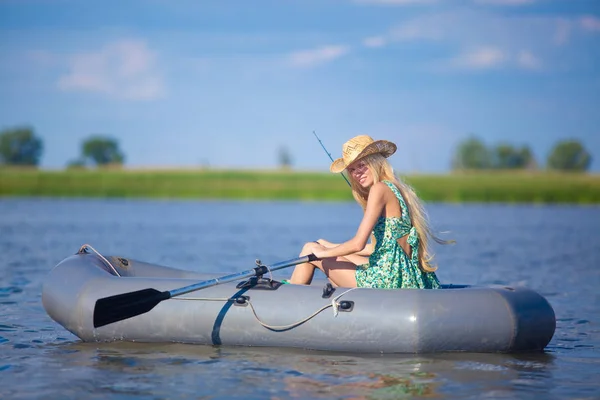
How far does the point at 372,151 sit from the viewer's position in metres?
6.92

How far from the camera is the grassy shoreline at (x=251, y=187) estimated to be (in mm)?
41500

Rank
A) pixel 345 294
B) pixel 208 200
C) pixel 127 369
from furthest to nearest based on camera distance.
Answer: pixel 208 200 → pixel 345 294 → pixel 127 369

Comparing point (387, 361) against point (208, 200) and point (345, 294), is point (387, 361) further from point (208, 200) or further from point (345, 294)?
point (208, 200)

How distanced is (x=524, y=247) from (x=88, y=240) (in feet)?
29.3

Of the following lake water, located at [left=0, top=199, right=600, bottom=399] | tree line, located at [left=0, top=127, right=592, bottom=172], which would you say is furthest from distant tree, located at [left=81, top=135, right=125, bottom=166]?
lake water, located at [left=0, top=199, right=600, bottom=399]

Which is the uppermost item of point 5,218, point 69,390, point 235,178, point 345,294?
point 235,178

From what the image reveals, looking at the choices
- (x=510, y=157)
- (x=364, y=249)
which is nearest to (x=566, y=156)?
(x=510, y=157)

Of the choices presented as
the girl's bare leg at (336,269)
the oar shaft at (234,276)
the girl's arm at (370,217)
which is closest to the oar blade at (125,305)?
the oar shaft at (234,276)

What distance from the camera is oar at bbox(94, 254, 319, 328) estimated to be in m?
6.82

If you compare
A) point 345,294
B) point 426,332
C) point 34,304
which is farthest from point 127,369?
point 34,304

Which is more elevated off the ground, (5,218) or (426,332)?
(5,218)

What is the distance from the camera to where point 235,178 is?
48469 millimetres

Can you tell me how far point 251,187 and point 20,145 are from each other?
55.3m

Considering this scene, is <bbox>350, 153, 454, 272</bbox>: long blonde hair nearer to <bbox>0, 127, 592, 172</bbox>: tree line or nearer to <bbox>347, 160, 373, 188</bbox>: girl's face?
<bbox>347, 160, 373, 188</bbox>: girl's face
